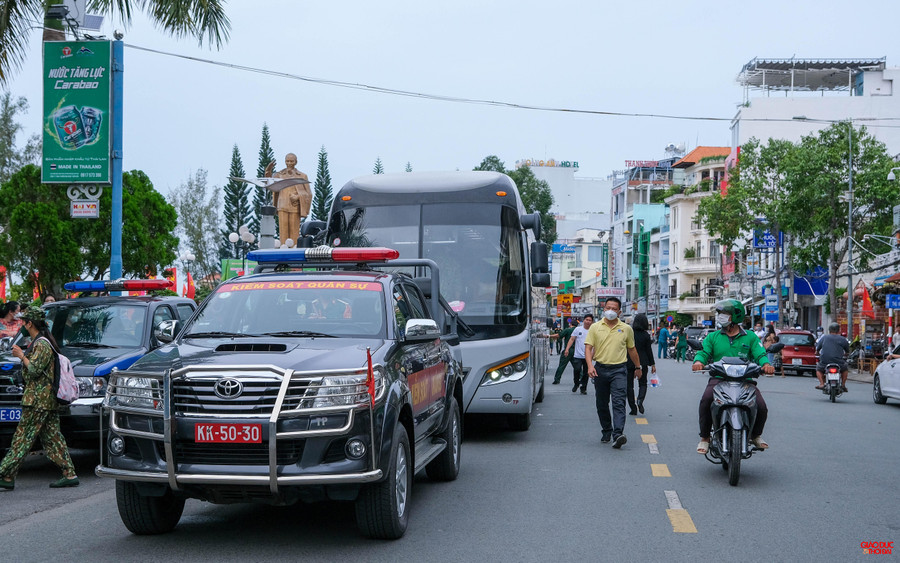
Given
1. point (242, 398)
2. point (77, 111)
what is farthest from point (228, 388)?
point (77, 111)

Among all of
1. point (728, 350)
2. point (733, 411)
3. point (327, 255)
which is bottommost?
point (733, 411)

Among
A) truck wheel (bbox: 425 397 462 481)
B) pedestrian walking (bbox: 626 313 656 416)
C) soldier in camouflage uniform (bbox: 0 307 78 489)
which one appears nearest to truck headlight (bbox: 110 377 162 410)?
soldier in camouflage uniform (bbox: 0 307 78 489)

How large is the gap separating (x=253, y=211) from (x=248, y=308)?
2629 inches

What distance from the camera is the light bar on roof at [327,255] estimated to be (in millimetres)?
8945

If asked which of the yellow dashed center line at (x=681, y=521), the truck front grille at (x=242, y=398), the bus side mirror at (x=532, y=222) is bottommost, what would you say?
the yellow dashed center line at (x=681, y=521)

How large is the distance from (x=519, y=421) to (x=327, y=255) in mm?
5763

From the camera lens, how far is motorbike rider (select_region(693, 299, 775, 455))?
1031 cm

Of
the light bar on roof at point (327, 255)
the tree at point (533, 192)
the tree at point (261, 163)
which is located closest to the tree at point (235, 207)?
the tree at point (261, 163)

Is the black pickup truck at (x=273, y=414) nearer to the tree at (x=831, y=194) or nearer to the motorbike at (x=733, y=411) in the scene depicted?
the motorbike at (x=733, y=411)

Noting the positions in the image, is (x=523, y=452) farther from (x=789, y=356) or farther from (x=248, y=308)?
(x=789, y=356)

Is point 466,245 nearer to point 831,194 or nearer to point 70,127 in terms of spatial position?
point 70,127

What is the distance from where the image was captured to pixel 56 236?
28.6 metres

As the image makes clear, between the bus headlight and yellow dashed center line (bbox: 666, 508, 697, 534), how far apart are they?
172 inches

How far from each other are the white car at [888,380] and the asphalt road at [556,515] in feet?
30.9
